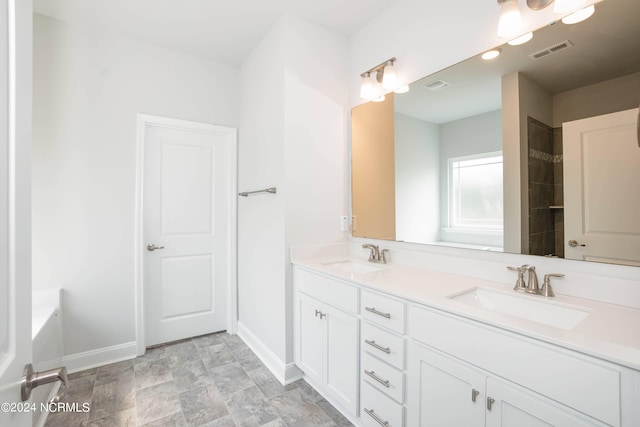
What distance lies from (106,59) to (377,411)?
3170 millimetres

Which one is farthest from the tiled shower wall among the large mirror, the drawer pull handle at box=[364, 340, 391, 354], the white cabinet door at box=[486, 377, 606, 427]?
the drawer pull handle at box=[364, 340, 391, 354]

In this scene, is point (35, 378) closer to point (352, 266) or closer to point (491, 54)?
point (352, 266)

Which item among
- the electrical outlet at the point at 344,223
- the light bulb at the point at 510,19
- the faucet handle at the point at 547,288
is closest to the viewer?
the faucet handle at the point at 547,288

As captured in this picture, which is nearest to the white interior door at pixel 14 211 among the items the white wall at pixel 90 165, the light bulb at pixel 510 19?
the light bulb at pixel 510 19

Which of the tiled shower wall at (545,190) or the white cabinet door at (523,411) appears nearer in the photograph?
the white cabinet door at (523,411)

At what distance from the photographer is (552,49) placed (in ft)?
4.45

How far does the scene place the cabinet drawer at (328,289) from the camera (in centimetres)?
166

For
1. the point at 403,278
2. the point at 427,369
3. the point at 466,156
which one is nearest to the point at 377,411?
the point at 427,369

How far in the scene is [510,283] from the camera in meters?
1.50

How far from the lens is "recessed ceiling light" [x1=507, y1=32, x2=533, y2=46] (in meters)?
1.41

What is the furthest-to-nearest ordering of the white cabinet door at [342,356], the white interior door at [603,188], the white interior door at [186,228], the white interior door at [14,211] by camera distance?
the white interior door at [186,228]
the white cabinet door at [342,356]
the white interior door at [603,188]
the white interior door at [14,211]

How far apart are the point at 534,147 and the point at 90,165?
2.99 metres

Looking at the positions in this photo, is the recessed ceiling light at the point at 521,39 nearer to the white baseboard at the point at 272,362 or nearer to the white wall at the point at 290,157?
the white wall at the point at 290,157

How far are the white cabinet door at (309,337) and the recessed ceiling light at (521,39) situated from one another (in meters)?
1.76
